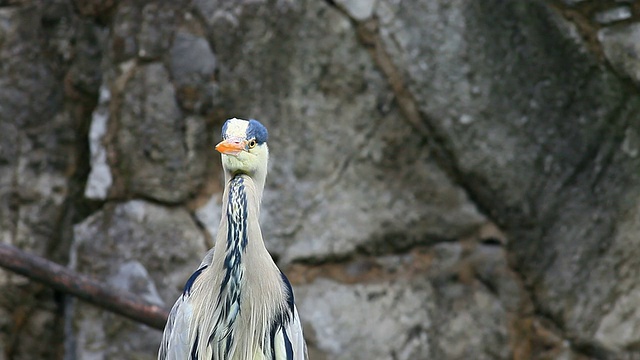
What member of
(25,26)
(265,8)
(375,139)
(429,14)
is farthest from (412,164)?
(25,26)

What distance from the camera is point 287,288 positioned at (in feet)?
5.84

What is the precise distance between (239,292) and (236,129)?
301 millimetres

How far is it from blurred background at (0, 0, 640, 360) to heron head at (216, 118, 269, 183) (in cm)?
76

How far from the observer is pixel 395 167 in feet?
8.01

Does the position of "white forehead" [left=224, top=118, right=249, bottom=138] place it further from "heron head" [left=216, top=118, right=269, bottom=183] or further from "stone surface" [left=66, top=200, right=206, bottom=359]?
"stone surface" [left=66, top=200, right=206, bottom=359]

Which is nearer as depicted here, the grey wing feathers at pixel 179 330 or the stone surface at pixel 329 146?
the grey wing feathers at pixel 179 330

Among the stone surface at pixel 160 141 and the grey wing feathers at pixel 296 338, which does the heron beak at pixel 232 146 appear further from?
the stone surface at pixel 160 141

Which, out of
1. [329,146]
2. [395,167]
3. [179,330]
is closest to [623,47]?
[395,167]

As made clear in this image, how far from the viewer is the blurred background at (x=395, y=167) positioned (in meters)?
2.37

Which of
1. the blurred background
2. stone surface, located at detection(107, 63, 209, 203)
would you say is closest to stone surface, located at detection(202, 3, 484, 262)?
the blurred background

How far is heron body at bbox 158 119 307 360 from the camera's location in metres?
1.60

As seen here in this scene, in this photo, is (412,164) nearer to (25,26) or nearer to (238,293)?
(238,293)

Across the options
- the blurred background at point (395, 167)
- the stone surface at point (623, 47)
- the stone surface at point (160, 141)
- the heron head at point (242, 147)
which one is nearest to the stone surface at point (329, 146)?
the blurred background at point (395, 167)

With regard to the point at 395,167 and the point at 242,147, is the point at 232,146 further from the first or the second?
the point at 395,167
